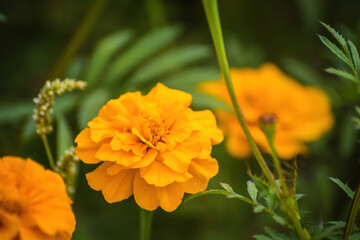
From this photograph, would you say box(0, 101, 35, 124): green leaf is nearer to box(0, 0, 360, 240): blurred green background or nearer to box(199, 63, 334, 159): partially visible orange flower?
box(0, 0, 360, 240): blurred green background

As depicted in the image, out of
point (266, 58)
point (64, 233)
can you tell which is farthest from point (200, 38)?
point (64, 233)

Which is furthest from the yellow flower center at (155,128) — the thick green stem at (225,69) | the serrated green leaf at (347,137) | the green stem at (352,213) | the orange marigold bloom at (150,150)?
the serrated green leaf at (347,137)

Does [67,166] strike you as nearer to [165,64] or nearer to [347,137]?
[165,64]

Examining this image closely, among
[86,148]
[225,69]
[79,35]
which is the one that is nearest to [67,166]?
[86,148]

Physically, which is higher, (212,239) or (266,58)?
(266,58)

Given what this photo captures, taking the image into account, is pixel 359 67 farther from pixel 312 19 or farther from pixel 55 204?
pixel 312 19

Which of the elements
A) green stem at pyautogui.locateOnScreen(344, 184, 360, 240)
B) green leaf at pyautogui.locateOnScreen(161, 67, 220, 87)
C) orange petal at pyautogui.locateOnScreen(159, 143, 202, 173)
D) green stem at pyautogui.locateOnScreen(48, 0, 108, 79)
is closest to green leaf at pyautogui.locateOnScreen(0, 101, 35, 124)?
green stem at pyautogui.locateOnScreen(48, 0, 108, 79)
